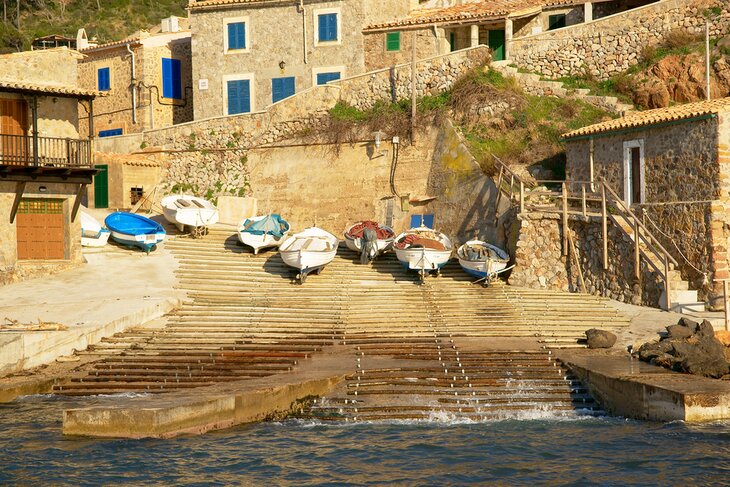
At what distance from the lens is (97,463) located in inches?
686

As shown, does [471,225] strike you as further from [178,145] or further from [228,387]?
[228,387]

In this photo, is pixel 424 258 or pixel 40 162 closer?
pixel 424 258

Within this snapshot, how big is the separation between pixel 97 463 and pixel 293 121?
2378 cm

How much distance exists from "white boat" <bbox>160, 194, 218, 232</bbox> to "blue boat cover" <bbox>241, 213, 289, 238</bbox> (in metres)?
1.71

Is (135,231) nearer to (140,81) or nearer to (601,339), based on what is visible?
(140,81)

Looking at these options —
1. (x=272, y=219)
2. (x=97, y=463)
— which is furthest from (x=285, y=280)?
(x=97, y=463)

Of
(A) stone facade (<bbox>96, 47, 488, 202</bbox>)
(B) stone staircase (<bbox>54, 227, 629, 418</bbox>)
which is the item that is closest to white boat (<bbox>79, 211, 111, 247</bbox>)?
(B) stone staircase (<bbox>54, 227, 629, 418</bbox>)

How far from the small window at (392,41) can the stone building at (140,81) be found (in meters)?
10.2

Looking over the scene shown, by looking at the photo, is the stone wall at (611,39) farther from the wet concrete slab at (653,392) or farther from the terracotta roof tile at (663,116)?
the wet concrete slab at (653,392)

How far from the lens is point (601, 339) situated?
24562 mm

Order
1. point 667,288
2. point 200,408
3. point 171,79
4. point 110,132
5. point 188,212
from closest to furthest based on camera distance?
point 200,408, point 667,288, point 188,212, point 171,79, point 110,132

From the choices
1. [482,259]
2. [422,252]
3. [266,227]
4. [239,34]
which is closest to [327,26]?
[239,34]

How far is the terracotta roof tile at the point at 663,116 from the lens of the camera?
27359 mm

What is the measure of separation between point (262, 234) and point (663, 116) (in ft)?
42.5
